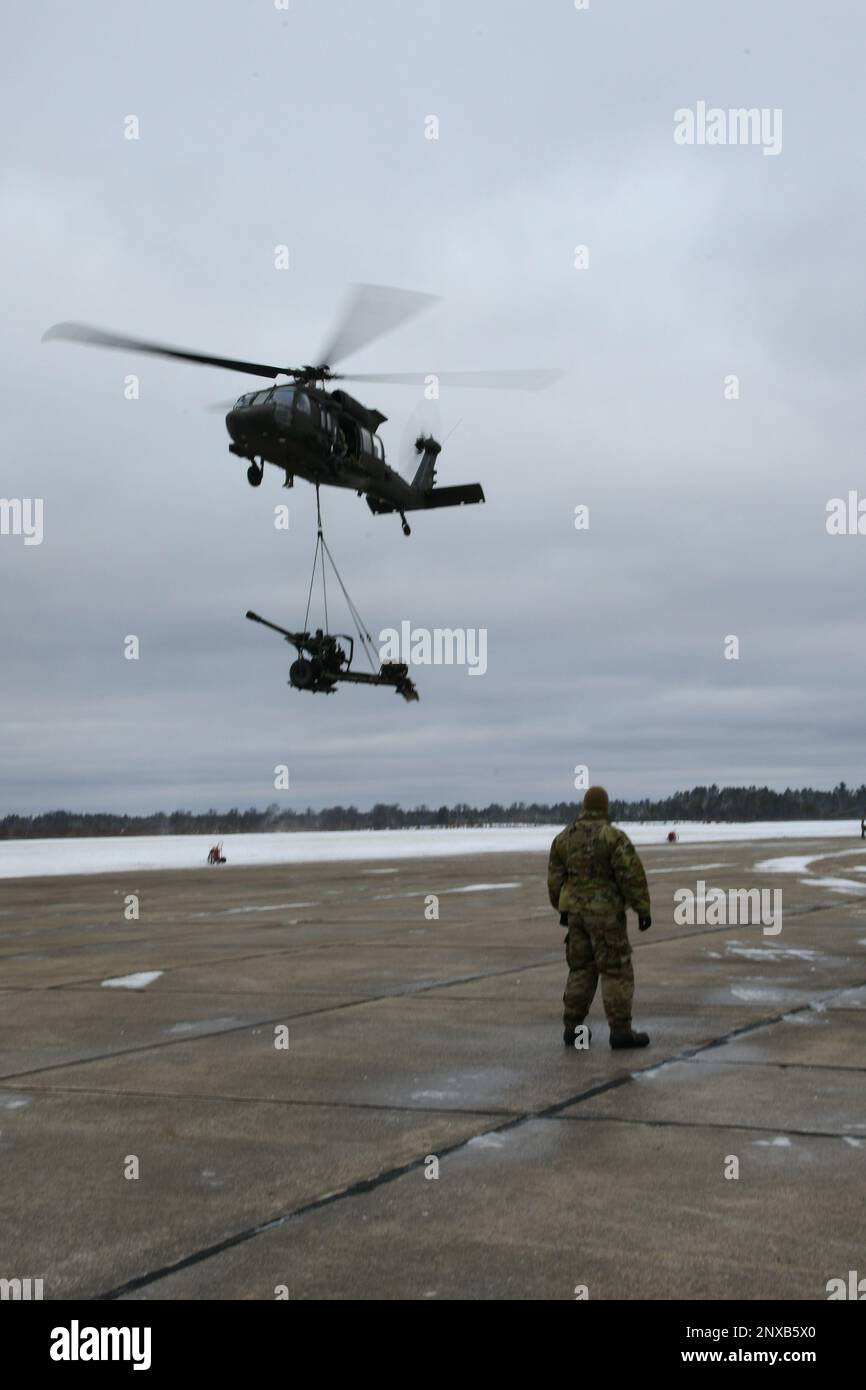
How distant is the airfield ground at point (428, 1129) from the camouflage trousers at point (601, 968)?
15.1 inches

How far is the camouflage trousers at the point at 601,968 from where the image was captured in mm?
9781

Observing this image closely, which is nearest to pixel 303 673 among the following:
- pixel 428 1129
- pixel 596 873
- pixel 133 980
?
pixel 133 980

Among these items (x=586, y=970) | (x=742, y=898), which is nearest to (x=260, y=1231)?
(x=586, y=970)

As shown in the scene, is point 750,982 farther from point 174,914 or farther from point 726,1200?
point 174,914

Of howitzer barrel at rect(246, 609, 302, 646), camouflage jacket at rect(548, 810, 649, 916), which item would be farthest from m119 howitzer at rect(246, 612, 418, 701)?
camouflage jacket at rect(548, 810, 649, 916)

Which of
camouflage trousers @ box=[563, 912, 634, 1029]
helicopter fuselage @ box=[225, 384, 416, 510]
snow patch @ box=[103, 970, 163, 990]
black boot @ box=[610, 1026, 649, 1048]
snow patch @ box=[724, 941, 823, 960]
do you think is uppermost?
helicopter fuselage @ box=[225, 384, 416, 510]

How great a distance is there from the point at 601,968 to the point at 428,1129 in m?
2.96

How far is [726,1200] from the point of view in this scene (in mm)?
5949

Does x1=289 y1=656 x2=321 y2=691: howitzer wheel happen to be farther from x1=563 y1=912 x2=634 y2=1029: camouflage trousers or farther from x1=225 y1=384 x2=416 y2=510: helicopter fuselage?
x1=563 y1=912 x2=634 y2=1029: camouflage trousers

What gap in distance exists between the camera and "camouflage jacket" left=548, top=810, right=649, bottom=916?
9.93 metres

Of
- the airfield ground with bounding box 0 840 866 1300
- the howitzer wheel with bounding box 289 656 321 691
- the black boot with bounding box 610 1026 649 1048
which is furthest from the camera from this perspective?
the howitzer wheel with bounding box 289 656 321 691

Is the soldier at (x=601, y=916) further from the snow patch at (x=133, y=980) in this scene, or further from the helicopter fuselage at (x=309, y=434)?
the helicopter fuselage at (x=309, y=434)
